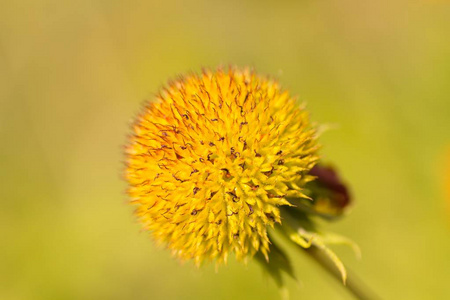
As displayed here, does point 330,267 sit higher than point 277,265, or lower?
lower

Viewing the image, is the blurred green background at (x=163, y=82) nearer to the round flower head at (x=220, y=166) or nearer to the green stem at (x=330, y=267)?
the green stem at (x=330, y=267)

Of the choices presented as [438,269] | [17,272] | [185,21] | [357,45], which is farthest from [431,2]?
[17,272]

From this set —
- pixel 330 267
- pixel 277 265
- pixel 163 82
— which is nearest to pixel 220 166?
pixel 277 265

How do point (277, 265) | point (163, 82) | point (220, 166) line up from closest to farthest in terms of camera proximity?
point (220, 166)
point (277, 265)
point (163, 82)

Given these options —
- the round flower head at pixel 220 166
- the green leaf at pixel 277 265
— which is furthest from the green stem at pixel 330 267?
the round flower head at pixel 220 166

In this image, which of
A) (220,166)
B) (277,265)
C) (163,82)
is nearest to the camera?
(220,166)

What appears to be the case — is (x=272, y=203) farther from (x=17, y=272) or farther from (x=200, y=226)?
(x=17, y=272)

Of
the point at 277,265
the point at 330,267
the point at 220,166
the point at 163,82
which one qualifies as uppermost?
the point at 163,82

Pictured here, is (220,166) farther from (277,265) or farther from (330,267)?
(330,267)
